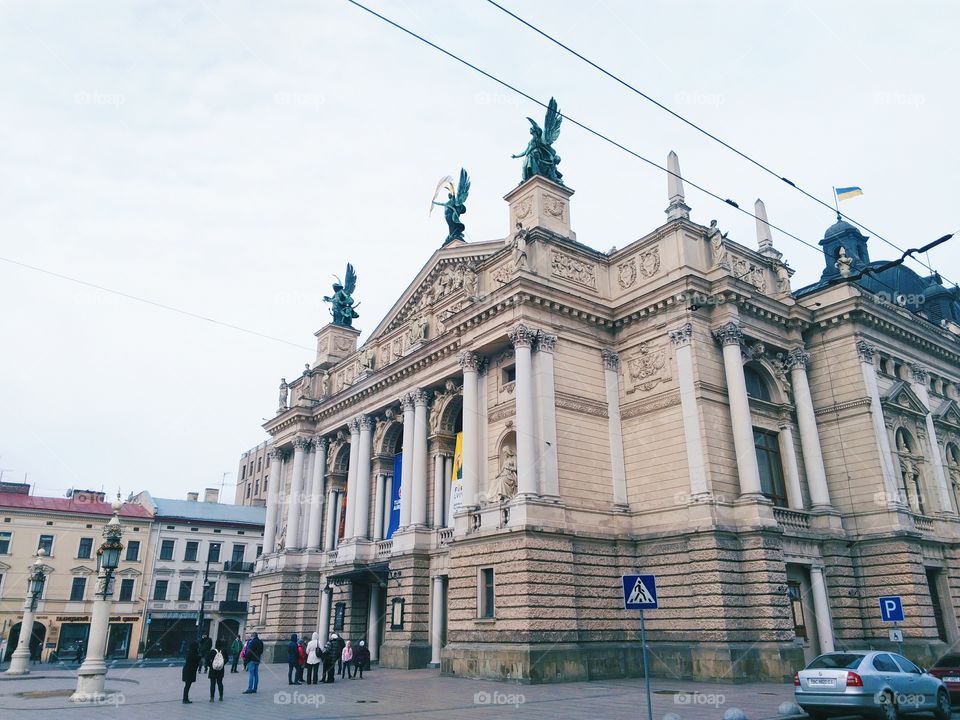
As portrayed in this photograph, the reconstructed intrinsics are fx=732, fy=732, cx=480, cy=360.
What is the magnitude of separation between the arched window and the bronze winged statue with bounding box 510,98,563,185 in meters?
12.0

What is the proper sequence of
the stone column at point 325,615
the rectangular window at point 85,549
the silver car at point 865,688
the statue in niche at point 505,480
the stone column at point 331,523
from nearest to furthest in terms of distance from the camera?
the silver car at point 865,688, the statue in niche at point 505,480, the stone column at point 325,615, the stone column at point 331,523, the rectangular window at point 85,549

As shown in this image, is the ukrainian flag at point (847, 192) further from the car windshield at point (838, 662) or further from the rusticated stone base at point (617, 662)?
the car windshield at point (838, 662)

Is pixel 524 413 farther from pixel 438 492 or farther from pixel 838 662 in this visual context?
pixel 838 662

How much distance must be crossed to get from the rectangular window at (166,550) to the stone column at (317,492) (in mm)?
24287

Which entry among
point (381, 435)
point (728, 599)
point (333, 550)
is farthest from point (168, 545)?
point (728, 599)

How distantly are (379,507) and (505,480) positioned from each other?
13364 mm

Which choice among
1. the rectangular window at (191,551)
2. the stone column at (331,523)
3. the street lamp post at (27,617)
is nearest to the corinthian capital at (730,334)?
the stone column at (331,523)

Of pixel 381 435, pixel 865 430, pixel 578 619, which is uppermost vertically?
pixel 381 435

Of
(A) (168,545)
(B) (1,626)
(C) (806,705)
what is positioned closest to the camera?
(C) (806,705)

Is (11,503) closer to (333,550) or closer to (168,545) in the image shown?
(168,545)

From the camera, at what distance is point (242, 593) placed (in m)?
66.2

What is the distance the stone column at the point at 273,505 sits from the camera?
49438 mm

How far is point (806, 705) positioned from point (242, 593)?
59589mm

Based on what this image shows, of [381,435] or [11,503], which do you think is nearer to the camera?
[381,435]
